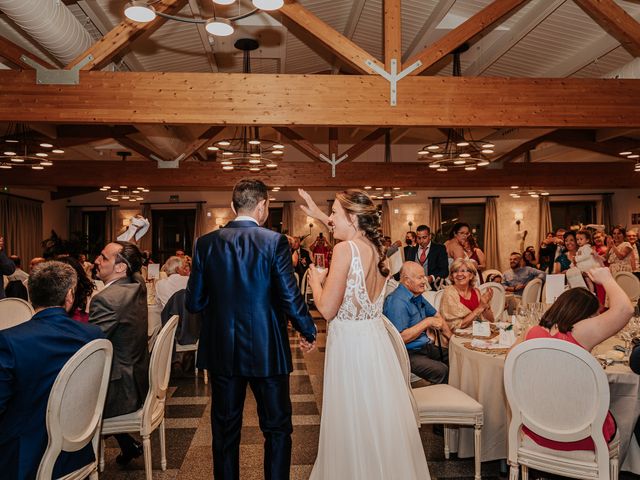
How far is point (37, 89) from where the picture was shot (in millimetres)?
5559

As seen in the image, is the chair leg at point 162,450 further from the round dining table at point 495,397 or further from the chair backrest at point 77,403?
the round dining table at point 495,397

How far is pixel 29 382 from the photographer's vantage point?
6.73ft

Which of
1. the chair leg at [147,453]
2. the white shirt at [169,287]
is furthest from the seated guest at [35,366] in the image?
the white shirt at [169,287]

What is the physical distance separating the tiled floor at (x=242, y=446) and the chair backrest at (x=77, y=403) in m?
1.02

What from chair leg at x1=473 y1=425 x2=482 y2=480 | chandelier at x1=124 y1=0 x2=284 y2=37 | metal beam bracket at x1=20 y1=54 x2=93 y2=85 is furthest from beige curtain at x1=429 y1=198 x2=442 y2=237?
chair leg at x1=473 y1=425 x2=482 y2=480

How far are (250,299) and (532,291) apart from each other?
535 centimetres

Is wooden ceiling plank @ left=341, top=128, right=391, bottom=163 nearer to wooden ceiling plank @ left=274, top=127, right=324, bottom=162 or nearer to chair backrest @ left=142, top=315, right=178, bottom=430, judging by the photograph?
wooden ceiling plank @ left=274, top=127, right=324, bottom=162

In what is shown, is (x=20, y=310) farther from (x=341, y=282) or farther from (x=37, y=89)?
(x=341, y=282)

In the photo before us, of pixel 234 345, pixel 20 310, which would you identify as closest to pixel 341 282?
pixel 234 345

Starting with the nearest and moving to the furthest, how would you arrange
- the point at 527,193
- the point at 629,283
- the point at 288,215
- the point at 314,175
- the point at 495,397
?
1. the point at 495,397
2. the point at 629,283
3. the point at 314,175
4. the point at 527,193
5. the point at 288,215

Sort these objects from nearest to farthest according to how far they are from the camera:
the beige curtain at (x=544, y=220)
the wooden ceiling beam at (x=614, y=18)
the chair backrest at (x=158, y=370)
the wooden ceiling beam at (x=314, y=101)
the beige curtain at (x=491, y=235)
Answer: the chair backrest at (x=158, y=370)
the wooden ceiling beam at (x=614, y=18)
the wooden ceiling beam at (x=314, y=101)
the beige curtain at (x=544, y=220)
the beige curtain at (x=491, y=235)

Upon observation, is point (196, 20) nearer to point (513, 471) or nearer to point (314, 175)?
point (513, 471)

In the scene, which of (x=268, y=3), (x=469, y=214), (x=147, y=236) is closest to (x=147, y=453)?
(x=268, y=3)

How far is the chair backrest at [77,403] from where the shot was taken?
209 cm
